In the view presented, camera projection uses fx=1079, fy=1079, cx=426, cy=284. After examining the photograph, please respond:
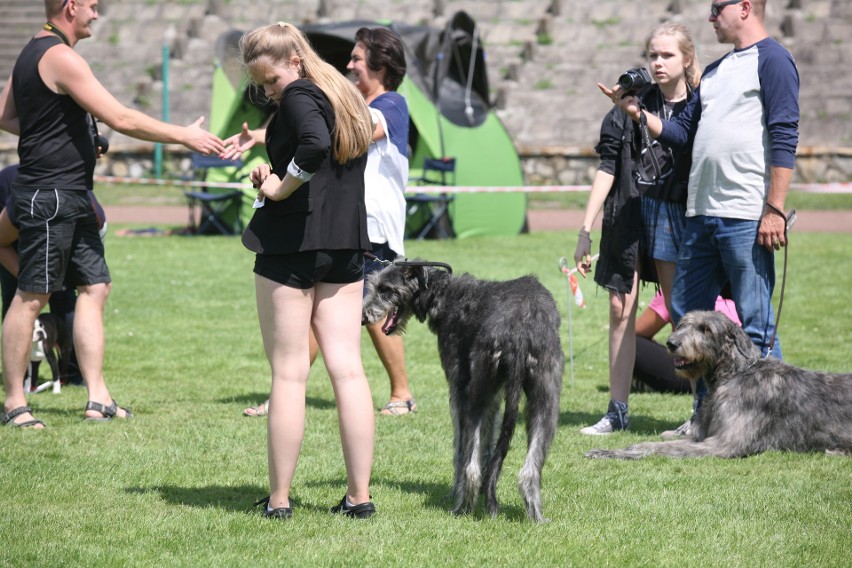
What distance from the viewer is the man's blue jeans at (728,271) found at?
5.53m

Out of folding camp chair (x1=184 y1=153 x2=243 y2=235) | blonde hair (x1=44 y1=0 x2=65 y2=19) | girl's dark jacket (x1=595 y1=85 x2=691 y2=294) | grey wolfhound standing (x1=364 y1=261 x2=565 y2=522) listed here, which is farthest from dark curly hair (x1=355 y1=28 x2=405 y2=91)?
folding camp chair (x1=184 y1=153 x2=243 y2=235)

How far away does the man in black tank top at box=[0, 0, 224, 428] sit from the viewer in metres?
5.84

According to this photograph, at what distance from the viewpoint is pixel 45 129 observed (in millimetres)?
5977

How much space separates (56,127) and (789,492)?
4.28 m

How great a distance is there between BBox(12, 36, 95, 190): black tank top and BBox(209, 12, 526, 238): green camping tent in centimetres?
1031

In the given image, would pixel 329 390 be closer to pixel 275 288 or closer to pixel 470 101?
pixel 275 288

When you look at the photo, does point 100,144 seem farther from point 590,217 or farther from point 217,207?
point 217,207

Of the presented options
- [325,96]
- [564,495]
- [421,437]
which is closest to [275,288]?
[325,96]

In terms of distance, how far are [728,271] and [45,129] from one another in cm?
379

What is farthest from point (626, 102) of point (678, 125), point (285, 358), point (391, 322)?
point (285, 358)

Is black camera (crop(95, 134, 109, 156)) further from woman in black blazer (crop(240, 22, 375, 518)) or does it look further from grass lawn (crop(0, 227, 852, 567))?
woman in black blazer (crop(240, 22, 375, 518))

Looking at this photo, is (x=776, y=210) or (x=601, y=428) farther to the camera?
(x=601, y=428)

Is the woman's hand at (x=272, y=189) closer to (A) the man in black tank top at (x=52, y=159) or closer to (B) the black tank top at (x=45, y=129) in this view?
(A) the man in black tank top at (x=52, y=159)

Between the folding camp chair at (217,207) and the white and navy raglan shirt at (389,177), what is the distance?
10.7 m
